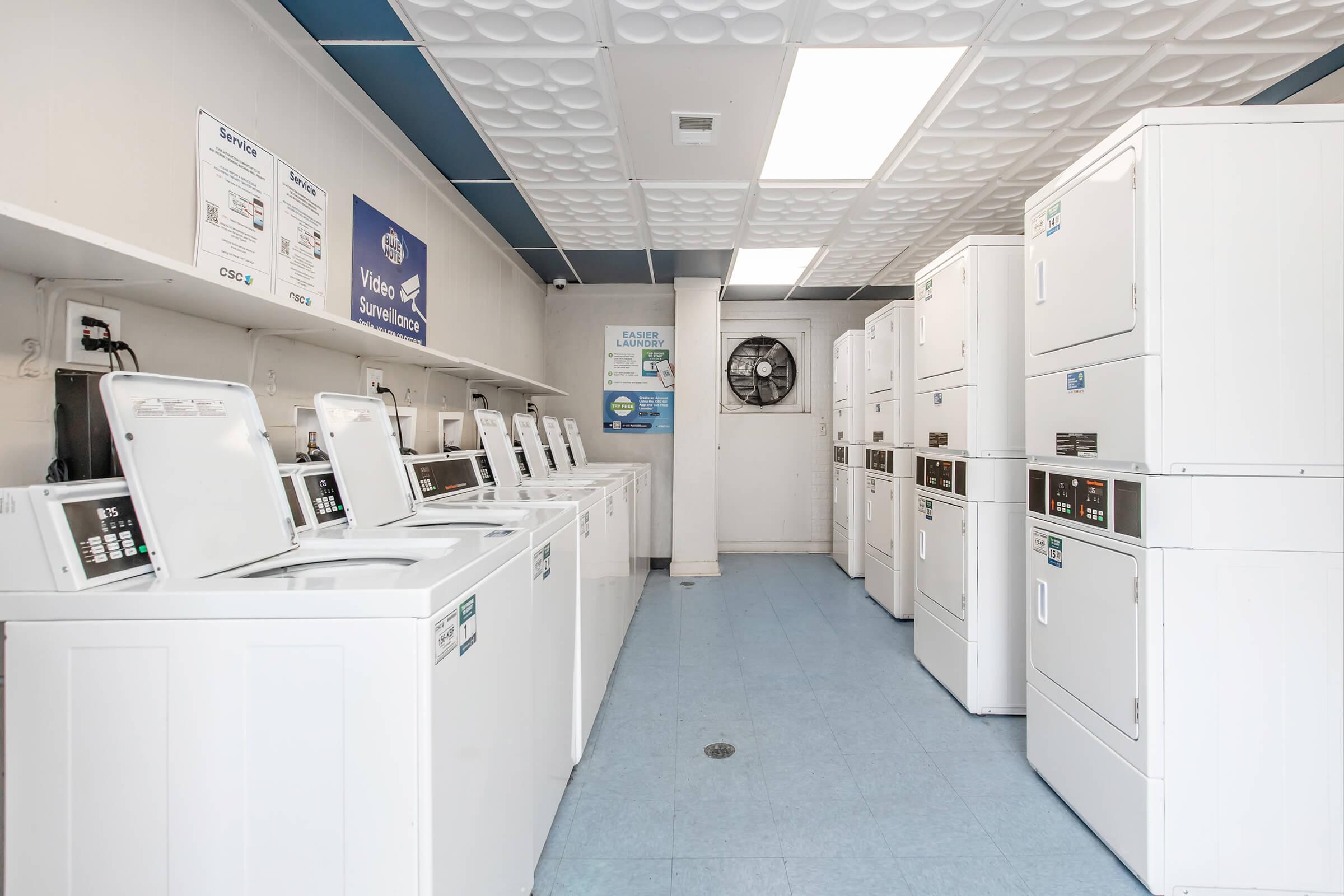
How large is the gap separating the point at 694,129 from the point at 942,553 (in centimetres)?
236

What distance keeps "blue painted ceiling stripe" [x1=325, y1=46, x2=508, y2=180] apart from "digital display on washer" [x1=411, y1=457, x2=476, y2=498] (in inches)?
58.4

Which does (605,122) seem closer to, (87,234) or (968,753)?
(87,234)

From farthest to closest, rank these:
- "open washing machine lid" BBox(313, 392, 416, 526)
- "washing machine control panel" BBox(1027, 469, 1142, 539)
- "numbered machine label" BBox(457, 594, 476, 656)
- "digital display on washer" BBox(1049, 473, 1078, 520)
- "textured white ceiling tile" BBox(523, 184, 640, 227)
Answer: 1. "textured white ceiling tile" BBox(523, 184, 640, 227)
2. "digital display on washer" BBox(1049, 473, 1078, 520)
3. "open washing machine lid" BBox(313, 392, 416, 526)
4. "washing machine control panel" BBox(1027, 469, 1142, 539)
5. "numbered machine label" BBox(457, 594, 476, 656)

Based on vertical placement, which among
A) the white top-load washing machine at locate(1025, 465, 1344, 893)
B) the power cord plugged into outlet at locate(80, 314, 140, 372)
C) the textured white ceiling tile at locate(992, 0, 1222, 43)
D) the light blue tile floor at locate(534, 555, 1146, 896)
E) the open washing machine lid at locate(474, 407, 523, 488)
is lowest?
the light blue tile floor at locate(534, 555, 1146, 896)

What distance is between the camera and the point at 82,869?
2.95 ft

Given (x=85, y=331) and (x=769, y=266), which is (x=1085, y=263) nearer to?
(x=85, y=331)

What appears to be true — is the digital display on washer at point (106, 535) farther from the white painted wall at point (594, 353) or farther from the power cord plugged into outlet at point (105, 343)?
the white painted wall at point (594, 353)

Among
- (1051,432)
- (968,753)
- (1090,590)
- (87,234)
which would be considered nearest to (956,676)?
(968,753)

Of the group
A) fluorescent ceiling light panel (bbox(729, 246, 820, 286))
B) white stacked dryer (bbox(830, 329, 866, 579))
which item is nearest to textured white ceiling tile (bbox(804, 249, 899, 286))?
fluorescent ceiling light panel (bbox(729, 246, 820, 286))

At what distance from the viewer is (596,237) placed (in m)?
4.05

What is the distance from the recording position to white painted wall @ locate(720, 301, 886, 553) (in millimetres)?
6125

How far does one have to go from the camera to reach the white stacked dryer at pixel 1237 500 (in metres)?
1.52

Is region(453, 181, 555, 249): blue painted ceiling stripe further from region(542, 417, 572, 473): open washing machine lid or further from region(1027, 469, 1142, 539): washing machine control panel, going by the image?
region(1027, 469, 1142, 539): washing machine control panel

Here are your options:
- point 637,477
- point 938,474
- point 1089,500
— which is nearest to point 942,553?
point 938,474
